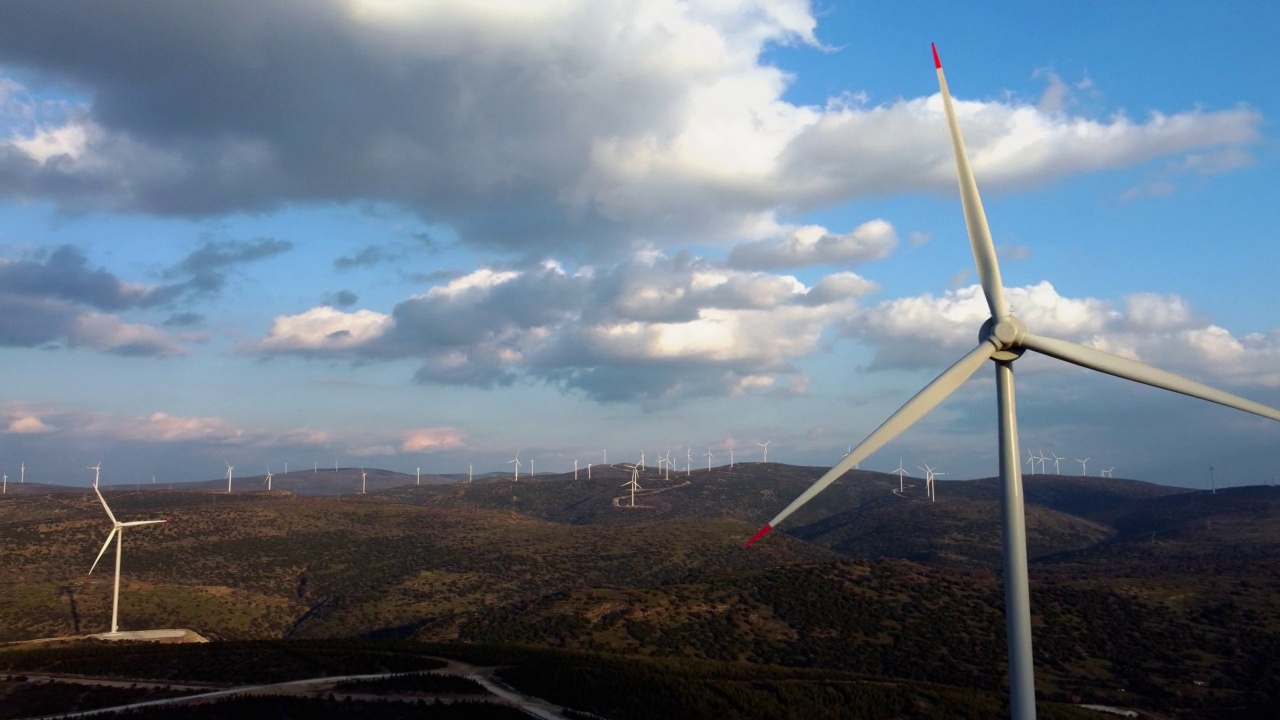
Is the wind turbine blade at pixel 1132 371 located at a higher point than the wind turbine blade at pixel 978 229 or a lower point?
lower

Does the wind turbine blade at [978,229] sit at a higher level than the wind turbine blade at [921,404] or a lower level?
higher

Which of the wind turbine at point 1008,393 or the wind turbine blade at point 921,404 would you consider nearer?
the wind turbine at point 1008,393

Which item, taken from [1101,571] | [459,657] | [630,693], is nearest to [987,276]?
[630,693]

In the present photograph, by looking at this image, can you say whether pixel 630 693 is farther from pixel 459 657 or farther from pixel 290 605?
pixel 290 605
